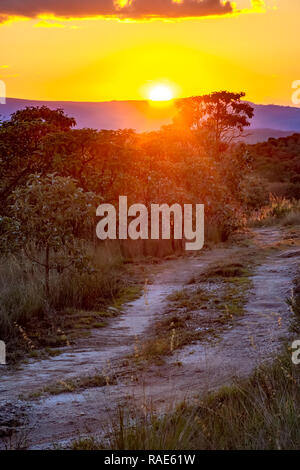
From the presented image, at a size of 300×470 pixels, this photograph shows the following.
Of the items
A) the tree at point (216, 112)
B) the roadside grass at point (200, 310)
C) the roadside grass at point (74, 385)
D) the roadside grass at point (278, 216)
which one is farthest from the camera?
the tree at point (216, 112)

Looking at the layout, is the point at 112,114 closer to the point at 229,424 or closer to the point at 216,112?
the point at 216,112

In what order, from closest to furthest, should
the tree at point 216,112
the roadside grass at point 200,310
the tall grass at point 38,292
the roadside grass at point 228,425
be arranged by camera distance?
1. the roadside grass at point 228,425
2. the roadside grass at point 200,310
3. the tall grass at point 38,292
4. the tree at point 216,112

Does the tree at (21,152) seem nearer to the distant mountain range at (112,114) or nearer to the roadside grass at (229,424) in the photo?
the roadside grass at (229,424)

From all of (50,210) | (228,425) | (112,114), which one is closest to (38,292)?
(50,210)

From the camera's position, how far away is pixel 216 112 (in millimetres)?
29656

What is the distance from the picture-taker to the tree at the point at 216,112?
2939 centimetres

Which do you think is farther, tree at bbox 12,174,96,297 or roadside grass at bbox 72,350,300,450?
tree at bbox 12,174,96,297

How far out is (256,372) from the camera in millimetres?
4262

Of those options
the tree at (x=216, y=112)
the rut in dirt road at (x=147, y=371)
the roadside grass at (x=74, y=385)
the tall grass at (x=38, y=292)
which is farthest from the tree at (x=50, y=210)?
the tree at (x=216, y=112)

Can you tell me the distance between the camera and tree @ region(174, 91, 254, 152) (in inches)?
1157

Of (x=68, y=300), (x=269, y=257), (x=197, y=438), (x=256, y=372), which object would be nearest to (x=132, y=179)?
(x=269, y=257)

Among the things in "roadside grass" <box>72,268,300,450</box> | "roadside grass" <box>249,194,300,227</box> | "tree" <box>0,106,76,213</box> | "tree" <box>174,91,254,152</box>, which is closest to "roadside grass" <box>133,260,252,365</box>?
"roadside grass" <box>72,268,300,450</box>

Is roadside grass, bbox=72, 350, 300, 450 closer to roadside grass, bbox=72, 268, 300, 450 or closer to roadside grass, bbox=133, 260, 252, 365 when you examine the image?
roadside grass, bbox=72, 268, 300, 450
